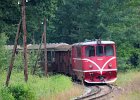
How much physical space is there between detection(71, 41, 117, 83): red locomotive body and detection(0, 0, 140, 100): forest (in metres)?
7.80

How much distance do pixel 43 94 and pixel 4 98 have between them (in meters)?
3.66

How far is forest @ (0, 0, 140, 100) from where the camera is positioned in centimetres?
A: 3581

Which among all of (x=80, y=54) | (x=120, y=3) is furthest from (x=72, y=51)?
(x=120, y=3)

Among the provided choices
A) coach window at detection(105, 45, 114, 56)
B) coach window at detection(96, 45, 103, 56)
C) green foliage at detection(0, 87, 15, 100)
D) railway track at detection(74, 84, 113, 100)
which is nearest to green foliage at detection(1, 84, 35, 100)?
green foliage at detection(0, 87, 15, 100)

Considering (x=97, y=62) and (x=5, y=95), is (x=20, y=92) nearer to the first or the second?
(x=5, y=95)

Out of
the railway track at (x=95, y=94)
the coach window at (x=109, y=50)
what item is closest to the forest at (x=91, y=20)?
the coach window at (x=109, y=50)

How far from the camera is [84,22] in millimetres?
53125

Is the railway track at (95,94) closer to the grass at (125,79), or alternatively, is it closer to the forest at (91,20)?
the grass at (125,79)

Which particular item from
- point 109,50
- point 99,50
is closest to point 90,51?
point 99,50

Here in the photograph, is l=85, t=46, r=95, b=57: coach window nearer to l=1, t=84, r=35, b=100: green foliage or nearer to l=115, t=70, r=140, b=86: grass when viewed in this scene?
l=115, t=70, r=140, b=86: grass

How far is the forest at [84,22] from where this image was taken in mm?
→ 35812

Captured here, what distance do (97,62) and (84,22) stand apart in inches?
953

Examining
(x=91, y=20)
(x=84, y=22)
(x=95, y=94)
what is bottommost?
(x=95, y=94)

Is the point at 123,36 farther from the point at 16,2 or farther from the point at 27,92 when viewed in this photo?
the point at 27,92
